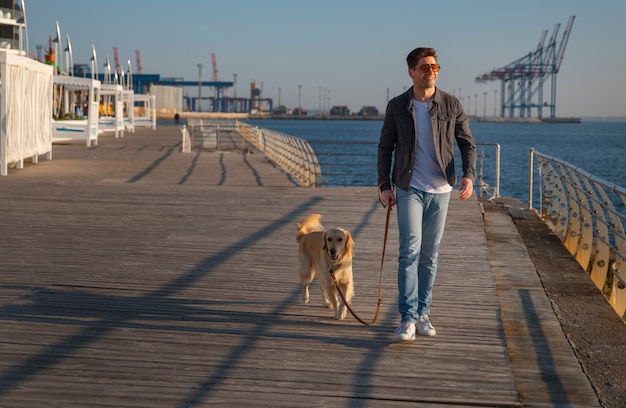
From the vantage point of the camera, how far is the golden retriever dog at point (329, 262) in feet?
17.6

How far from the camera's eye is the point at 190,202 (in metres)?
12.0

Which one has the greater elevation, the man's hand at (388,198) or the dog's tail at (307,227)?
the man's hand at (388,198)

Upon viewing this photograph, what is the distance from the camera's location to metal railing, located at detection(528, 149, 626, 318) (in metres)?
6.69

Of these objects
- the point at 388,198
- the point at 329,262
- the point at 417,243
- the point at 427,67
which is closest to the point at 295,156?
the point at 329,262

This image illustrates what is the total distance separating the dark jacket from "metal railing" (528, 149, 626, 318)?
68.2 inches

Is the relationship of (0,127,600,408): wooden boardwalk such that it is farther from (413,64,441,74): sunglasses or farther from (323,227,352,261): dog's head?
(413,64,441,74): sunglasses

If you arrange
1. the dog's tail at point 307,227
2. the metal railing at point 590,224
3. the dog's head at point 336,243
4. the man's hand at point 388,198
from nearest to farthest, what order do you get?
the man's hand at point 388,198 < the dog's head at point 336,243 < the dog's tail at point 307,227 < the metal railing at point 590,224

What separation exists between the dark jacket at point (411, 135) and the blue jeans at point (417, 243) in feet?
0.39

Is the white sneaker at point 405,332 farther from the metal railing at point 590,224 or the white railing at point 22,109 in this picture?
the white railing at point 22,109

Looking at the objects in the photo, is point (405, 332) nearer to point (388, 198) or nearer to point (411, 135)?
point (388, 198)

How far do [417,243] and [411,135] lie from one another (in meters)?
0.63

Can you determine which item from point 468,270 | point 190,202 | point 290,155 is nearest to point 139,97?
point 290,155

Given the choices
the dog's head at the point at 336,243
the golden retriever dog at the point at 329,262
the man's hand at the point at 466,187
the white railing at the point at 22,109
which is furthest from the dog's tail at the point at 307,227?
the white railing at the point at 22,109

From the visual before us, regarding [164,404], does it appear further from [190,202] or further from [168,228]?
[190,202]
